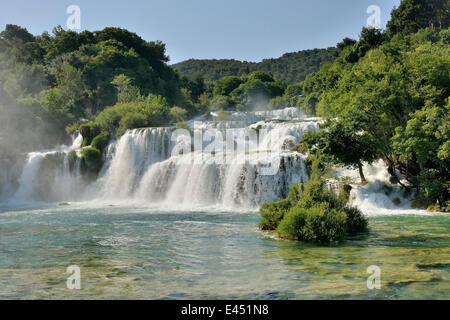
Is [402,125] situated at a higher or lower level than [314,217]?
higher

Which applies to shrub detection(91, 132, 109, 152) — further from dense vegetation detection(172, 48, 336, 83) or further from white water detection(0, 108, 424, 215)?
dense vegetation detection(172, 48, 336, 83)

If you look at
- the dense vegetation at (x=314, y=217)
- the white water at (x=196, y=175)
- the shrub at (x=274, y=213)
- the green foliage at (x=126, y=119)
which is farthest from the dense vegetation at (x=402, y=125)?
the green foliage at (x=126, y=119)

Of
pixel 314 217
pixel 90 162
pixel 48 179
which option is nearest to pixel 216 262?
pixel 314 217

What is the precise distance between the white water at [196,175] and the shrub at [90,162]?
525 mm

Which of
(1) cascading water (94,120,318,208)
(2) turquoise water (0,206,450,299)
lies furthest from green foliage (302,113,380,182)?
(2) turquoise water (0,206,450,299)

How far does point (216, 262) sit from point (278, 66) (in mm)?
146441

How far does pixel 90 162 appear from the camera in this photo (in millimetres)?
32625

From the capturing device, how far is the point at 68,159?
3272cm

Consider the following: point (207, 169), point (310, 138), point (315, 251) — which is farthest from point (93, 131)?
point (315, 251)

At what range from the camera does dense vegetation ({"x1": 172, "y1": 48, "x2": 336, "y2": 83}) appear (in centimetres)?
14200

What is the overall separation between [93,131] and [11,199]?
8.67 meters

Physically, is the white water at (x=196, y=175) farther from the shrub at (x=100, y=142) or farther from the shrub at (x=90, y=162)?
the shrub at (x=100, y=142)

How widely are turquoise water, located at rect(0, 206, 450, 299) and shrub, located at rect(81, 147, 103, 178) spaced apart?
51.1 ft

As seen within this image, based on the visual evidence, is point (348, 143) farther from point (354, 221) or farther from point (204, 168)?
point (204, 168)
